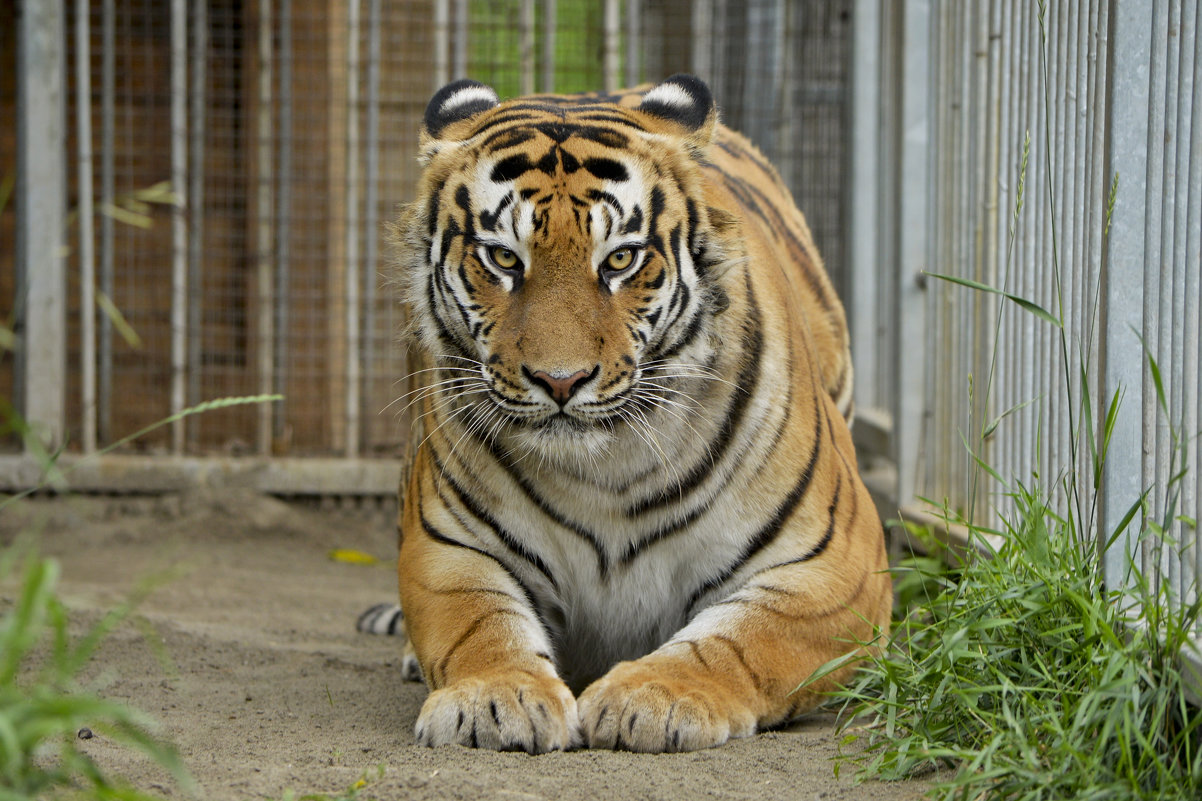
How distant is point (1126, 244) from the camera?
2.13 metres

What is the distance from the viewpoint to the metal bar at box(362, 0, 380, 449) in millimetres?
5309

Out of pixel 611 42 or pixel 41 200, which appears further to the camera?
pixel 611 42

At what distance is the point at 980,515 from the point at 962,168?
3.18 ft

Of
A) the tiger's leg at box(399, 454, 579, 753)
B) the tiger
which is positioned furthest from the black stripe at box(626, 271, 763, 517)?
the tiger's leg at box(399, 454, 579, 753)

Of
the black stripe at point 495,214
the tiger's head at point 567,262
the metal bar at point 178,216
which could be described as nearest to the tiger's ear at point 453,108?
the tiger's head at point 567,262

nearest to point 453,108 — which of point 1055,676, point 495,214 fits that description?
point 495,214

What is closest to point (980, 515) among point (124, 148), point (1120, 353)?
point (1120, 353)

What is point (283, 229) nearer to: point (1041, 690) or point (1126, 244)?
point (1126, 244)

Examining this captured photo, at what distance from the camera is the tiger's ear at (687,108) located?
8.87 ft

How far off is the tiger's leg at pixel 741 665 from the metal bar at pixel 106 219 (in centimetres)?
367

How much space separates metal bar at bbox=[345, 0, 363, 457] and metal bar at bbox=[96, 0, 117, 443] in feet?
3.15

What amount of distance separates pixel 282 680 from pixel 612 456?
98 cm

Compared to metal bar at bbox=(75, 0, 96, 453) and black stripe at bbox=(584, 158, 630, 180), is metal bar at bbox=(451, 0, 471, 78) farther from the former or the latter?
black stripe at bbox=(584, 158, 630, 180)

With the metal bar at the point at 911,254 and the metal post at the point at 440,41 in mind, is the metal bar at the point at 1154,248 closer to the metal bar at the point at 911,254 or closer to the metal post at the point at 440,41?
the metal bar at the point at 911,254
